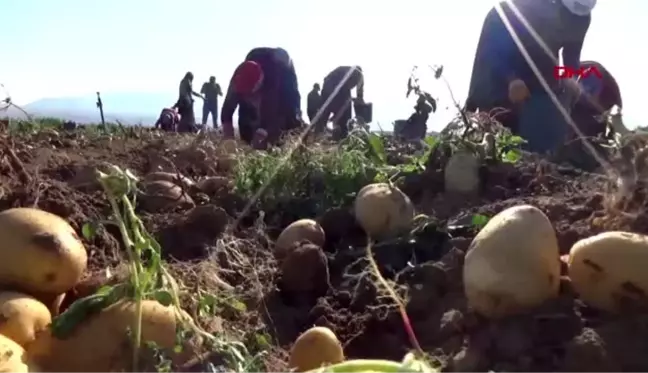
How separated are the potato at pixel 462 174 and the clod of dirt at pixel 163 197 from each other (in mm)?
1187

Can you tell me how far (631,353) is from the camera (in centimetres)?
178

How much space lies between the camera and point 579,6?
5.32 meters

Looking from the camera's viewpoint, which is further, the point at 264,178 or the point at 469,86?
the point at 469,86

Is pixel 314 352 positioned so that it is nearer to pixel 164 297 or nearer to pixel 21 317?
pixel 164 297

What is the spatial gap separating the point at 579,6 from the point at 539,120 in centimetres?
79

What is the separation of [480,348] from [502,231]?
12.8 inches

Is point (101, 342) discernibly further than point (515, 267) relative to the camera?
No

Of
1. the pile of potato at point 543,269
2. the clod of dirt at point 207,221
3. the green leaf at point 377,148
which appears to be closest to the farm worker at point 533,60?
the green leaf at point 377,148

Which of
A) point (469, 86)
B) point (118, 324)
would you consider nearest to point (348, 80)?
point (469, 86)

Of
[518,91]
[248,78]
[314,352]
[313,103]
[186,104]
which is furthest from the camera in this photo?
[186,104]

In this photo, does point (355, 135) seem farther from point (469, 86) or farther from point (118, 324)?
point (118, 324)

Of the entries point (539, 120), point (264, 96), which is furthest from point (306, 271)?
point (264, 96)

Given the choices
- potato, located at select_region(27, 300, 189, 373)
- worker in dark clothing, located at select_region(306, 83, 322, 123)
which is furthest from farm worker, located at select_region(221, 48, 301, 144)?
potato, located at select_region(27, 300, 189, 373)

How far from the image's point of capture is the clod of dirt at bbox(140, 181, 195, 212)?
364 centimetres
